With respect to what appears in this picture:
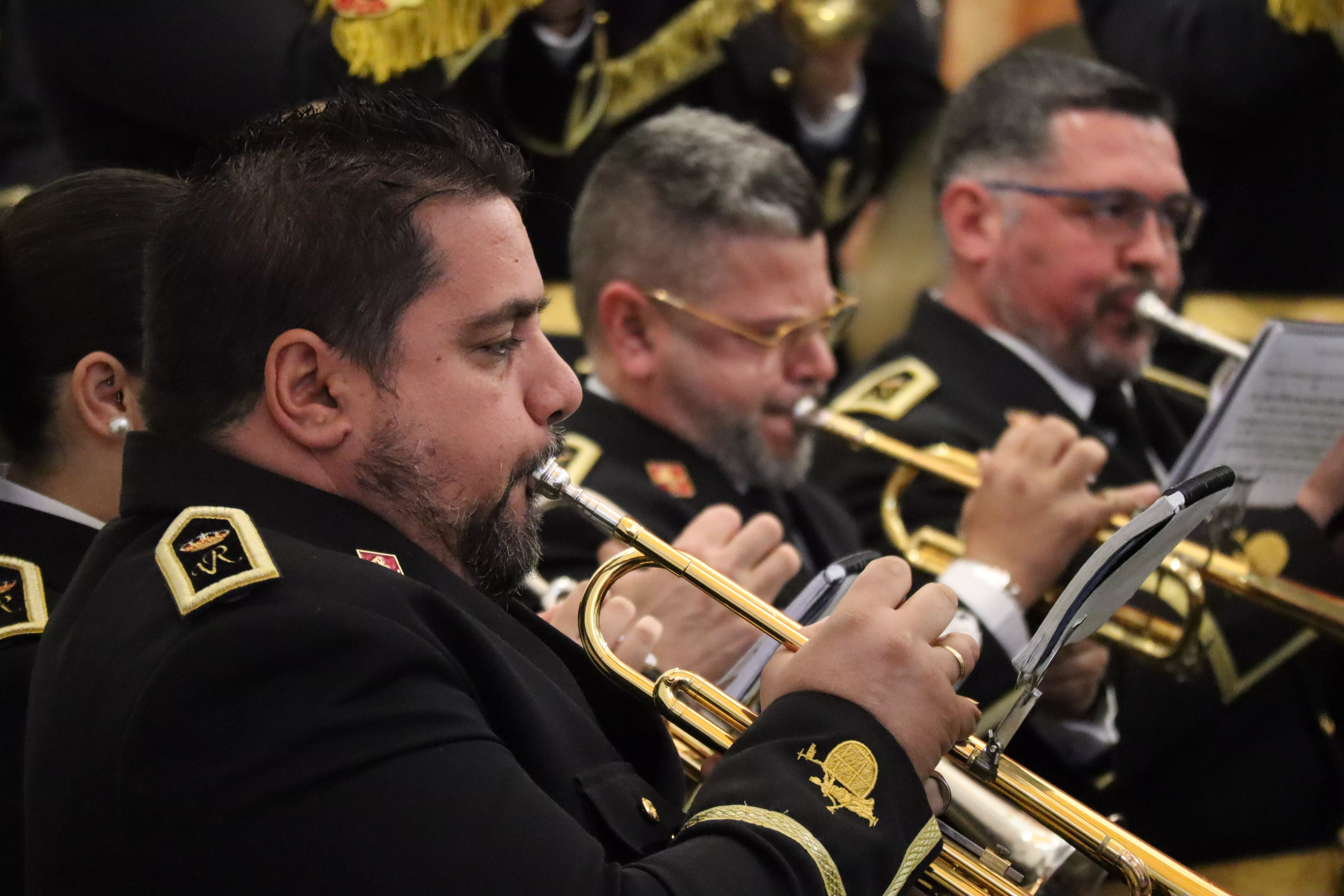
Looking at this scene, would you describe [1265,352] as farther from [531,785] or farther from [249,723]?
[249,723]

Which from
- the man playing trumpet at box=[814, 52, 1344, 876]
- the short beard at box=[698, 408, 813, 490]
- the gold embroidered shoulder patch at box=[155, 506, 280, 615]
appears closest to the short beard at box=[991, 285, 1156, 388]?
the man playing trumpet at box=[814, 52, 1344, 876]

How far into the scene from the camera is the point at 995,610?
2.95m

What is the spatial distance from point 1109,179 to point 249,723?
2985 millimetres

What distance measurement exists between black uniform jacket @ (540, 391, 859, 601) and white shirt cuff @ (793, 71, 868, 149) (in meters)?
1.50

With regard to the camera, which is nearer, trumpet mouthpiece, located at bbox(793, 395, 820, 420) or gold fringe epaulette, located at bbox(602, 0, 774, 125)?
trumpet mouthpiece, located at bbox(793, 395, 820, 420)

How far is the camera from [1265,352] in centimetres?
301

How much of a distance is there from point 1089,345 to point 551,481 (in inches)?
89.7

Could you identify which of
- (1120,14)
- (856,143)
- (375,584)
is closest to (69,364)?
(375,584)

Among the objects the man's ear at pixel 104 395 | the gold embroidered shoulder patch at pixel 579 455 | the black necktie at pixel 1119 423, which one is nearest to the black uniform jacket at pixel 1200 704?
the black necktie at pixel 1119 423

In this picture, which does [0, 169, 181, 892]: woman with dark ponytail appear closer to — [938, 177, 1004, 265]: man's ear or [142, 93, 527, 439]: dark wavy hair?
[142, 93, 527, 439]: dark wavy hair

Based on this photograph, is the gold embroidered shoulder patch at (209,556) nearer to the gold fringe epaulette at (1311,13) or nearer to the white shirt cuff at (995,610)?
the white shirt cuff at (995,610)

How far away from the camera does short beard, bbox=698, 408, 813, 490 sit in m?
3.27

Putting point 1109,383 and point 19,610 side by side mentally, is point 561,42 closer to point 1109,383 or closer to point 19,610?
point 1109,383

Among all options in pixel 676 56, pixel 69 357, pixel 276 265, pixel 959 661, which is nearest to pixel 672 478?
pixel 69 357
